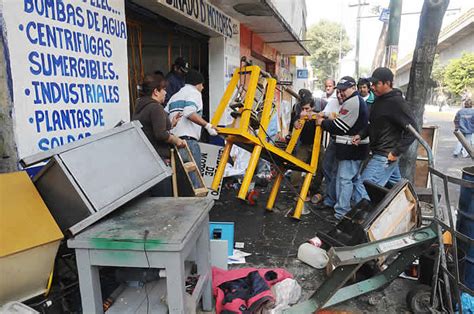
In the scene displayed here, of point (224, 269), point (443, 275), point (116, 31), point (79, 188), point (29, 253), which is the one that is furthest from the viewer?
point (116, 31)

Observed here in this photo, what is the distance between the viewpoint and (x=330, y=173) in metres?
5.38

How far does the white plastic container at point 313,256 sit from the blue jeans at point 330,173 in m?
1.87

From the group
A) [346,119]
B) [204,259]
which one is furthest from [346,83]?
[204,259]

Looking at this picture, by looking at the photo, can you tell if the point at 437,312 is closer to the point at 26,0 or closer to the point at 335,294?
the point at 335,294

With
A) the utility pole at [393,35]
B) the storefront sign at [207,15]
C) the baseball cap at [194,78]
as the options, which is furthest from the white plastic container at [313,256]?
the utility pole at [393,35]

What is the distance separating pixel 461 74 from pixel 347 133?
30633 millimetres

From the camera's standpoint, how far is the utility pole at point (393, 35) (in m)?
6.96

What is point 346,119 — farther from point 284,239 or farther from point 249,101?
point 284,239

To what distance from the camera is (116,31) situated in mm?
3598

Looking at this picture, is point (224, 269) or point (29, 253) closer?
point (29, 253)

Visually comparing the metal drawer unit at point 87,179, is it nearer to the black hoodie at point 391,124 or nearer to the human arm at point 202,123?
the human arm at point 202,123

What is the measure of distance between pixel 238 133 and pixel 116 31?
5.59 ft

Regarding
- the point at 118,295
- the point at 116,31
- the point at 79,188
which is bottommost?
the point at 118,295

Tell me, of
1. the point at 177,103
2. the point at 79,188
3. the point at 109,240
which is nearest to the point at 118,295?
the point at 109,240
